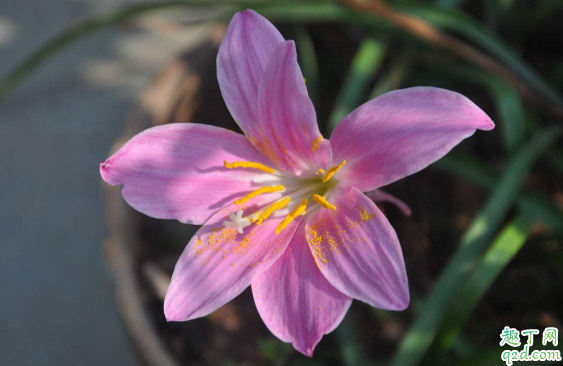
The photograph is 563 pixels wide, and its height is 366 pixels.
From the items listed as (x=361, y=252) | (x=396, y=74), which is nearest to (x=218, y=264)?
(x=361, y=252)

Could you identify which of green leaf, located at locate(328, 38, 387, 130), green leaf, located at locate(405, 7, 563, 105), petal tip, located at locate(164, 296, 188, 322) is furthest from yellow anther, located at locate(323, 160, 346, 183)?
green leaf, located at locate(405, 7, 563, 105)

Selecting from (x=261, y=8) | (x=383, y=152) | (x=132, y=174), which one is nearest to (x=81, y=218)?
(x=261, y=8)

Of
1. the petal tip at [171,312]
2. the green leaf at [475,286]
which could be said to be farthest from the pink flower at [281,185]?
the green leaf at [475,286]

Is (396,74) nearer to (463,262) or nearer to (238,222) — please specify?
(463,262)

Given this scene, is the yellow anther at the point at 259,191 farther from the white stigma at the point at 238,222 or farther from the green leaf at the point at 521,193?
the green leaf at the point at 521,193

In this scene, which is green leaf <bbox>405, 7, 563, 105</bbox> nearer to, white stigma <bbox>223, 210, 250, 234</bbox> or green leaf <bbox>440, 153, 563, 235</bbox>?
green leaf <bbox>440, 153, 563, 235</bbox>

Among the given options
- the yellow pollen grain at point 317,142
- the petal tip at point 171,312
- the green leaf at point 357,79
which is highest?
the green leaf at point 357,79

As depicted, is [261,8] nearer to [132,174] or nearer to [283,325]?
[132,174]
